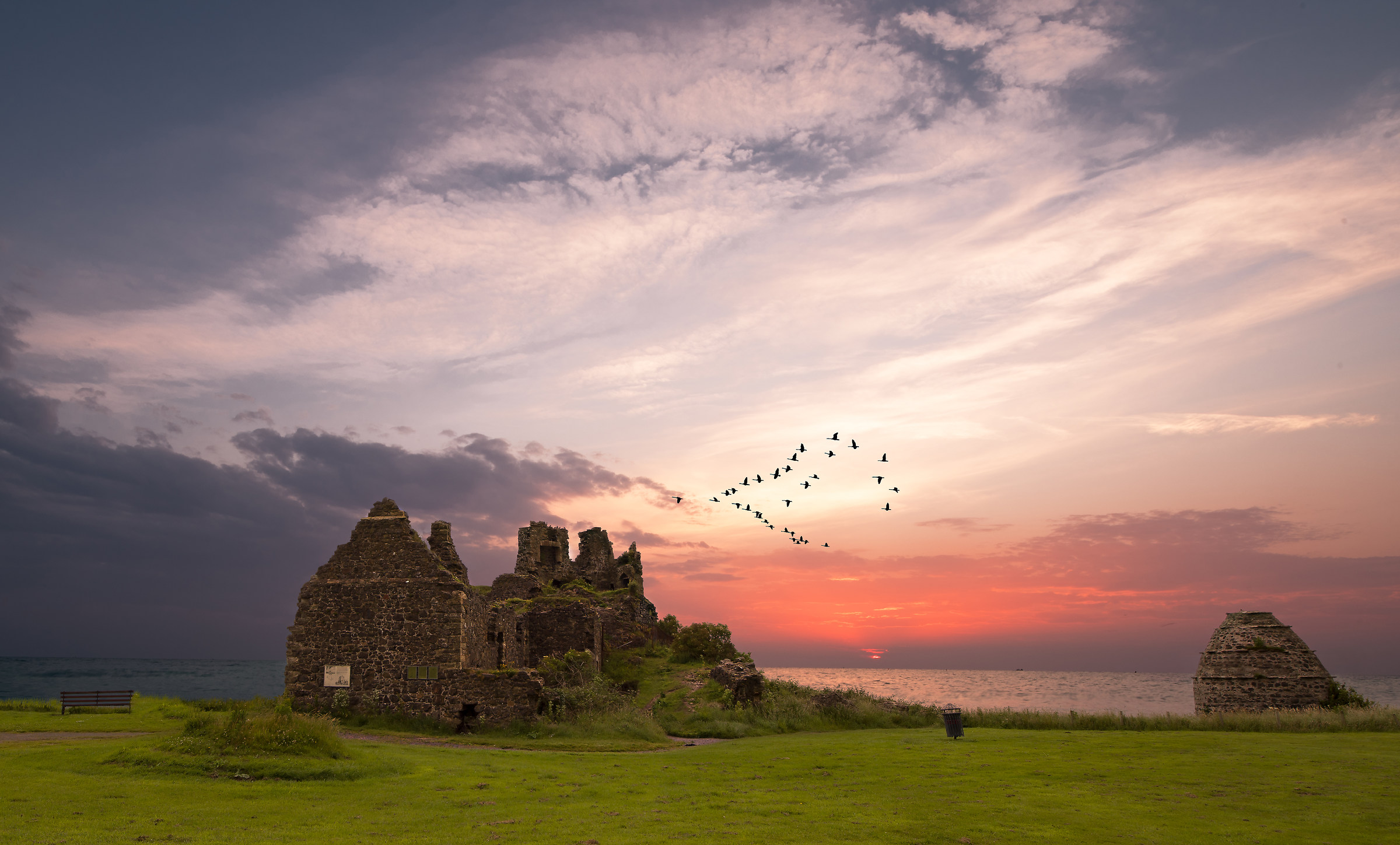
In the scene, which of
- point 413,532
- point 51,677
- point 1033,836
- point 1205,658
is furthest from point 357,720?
point 51,677

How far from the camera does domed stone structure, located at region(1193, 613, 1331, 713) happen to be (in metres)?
33.1

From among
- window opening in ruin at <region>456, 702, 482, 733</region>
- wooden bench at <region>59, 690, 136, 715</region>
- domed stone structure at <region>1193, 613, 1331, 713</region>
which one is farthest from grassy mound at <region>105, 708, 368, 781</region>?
domed stone structure at <region>1193, 613, 1331, 713</region>

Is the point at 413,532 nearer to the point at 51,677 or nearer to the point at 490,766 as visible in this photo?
the point at 490,766

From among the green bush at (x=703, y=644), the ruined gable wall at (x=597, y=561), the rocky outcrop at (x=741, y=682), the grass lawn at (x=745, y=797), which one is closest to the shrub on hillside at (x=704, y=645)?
the green bush at (x=703, y=644)

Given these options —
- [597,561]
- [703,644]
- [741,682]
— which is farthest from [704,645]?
[597,561]

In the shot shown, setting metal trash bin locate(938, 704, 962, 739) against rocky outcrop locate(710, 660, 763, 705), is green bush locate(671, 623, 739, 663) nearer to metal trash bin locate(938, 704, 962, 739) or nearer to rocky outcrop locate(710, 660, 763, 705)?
rocky outcrop locate(710, 660, 763, 705)

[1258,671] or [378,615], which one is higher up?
[378,615]

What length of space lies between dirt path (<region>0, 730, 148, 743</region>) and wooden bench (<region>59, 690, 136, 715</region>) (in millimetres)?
4342

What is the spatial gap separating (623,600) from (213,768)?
104 feet

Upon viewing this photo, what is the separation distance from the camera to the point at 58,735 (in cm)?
2097

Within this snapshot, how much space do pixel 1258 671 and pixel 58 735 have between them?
45965mm

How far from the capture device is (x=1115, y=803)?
14.5 m

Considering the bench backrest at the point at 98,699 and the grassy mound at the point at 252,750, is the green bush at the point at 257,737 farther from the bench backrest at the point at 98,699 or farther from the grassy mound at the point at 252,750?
the bench backrest at the point at 98,699

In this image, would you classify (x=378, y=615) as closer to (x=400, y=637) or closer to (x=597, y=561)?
(x=400, y=637)
